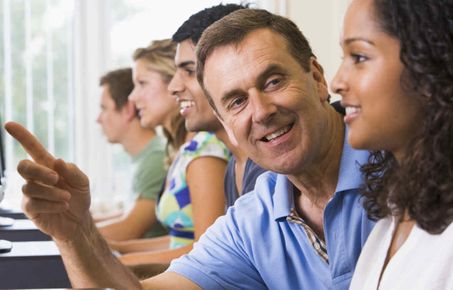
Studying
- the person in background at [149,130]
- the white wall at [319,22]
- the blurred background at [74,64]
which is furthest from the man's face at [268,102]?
the blurred background at [74,64]

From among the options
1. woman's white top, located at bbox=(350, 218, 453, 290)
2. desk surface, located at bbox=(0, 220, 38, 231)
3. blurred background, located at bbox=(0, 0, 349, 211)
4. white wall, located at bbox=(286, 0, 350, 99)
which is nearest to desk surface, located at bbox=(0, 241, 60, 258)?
desk surface, located at bbox=(0, 220, 38, 231)

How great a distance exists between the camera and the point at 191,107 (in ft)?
8.50

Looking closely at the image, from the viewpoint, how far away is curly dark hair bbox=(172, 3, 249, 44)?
2.51m

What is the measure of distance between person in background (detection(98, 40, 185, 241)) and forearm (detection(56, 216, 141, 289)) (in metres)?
1.60

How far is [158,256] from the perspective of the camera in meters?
2.77

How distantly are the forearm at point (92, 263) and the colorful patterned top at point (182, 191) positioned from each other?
108 centimetres

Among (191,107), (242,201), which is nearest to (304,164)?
(242,201)

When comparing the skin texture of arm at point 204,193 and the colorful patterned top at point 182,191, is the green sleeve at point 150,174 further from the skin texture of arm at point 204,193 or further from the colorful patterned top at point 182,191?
the skin texture of arm at point 204,193

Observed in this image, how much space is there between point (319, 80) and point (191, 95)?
799mm

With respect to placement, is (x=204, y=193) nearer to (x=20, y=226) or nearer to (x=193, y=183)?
(x=193, y=183)

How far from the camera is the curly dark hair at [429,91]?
1169mm

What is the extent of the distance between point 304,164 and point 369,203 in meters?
0.27

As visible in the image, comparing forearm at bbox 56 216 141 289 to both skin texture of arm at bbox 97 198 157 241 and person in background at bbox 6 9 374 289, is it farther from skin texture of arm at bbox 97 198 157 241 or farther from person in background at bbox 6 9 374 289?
skin texture of arm at bbox 97 198 157 241

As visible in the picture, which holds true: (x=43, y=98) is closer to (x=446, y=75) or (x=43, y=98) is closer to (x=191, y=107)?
(x=191, y=107)
